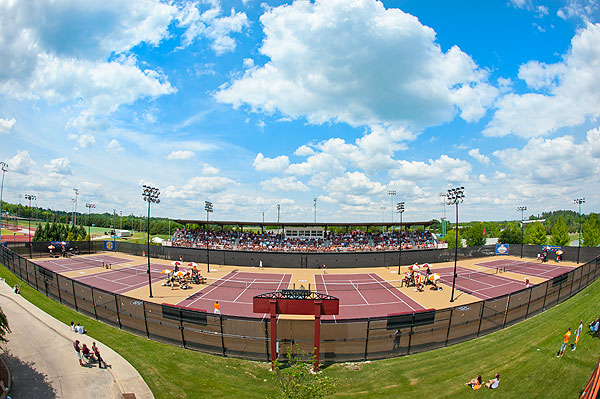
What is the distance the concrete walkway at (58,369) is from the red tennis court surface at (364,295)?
42.8 ft

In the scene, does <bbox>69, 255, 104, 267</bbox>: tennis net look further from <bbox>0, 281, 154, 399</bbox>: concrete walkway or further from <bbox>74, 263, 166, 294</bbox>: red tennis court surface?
<bbox>0, 281, 154, 399</bbox>: concrete walkway

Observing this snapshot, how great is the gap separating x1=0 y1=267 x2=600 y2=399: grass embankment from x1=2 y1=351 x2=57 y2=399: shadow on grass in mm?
3061

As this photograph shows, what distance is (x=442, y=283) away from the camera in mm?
33281

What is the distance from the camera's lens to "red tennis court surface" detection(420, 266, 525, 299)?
28.7m

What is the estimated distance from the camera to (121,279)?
33.8 m

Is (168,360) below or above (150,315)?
below

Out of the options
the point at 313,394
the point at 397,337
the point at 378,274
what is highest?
the point at 313,394

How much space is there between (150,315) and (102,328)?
14.0 ft

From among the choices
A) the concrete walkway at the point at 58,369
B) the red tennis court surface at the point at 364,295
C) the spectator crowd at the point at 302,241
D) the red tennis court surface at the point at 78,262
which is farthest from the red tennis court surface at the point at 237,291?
the red tennis court surface at the point at 78,262

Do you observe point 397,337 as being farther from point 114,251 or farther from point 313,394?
point 114,251

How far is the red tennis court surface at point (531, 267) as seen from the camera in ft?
123

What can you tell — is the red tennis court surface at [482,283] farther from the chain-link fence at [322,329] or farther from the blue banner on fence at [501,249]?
the blue banner on fence at [501,249]

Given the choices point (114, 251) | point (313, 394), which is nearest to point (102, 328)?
point (313, 394)

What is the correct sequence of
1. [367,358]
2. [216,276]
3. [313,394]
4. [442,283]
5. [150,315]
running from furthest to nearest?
[216,276] → [442,283] → [150,315] → [367,358] → [313,394]
